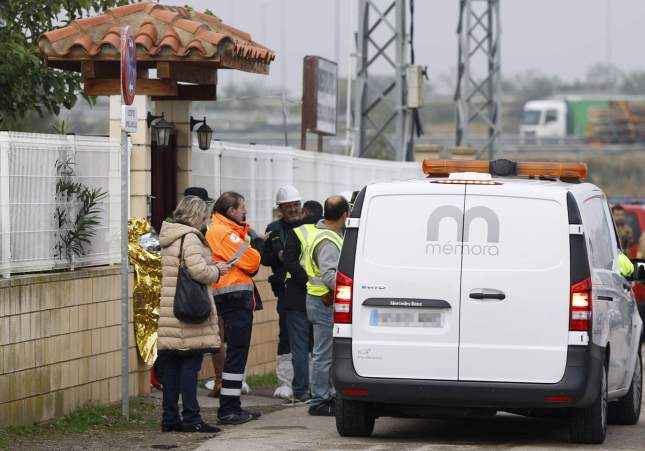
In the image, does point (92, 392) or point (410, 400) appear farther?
point (92, 392)

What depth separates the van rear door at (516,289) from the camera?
975cm

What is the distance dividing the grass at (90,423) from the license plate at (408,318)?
2.23 meters

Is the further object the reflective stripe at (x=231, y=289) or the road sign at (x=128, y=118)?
the reflective stripe at (x=231, y=289)

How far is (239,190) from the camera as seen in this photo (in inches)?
624

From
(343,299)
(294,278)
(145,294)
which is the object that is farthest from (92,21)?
(343,299)

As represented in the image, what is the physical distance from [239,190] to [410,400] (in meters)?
6.24

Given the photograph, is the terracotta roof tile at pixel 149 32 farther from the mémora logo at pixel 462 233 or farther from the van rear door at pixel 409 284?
the mémora logo at pixel 462 233

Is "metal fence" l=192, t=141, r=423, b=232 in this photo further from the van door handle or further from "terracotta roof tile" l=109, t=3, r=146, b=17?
the van door handle

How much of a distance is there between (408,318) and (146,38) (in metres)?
4.21

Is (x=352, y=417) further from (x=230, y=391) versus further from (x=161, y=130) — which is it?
(x=161, y=130)

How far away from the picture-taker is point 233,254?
11539mm

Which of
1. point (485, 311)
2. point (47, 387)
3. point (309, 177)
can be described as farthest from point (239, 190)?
point (485, 311)

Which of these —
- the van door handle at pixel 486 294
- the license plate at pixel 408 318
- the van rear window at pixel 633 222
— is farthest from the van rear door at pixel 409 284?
the van rear window at pixel 633 222

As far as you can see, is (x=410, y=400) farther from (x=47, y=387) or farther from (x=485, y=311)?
(x=47, y=387)
